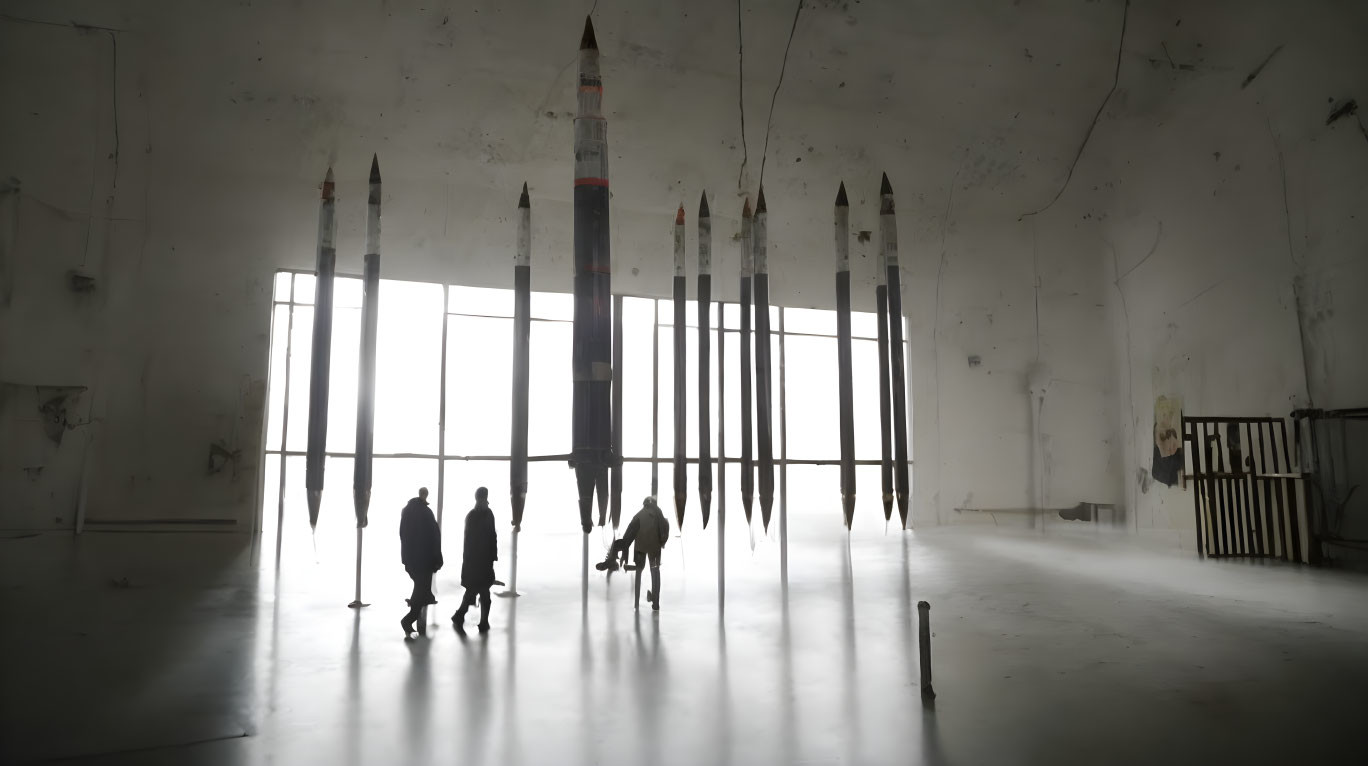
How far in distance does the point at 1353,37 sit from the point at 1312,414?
4220mm

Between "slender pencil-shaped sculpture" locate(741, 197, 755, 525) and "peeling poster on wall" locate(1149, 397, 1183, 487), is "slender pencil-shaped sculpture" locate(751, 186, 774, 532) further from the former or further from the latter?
"peeling poster on wall" locate(1149, 397, 1183, 487)

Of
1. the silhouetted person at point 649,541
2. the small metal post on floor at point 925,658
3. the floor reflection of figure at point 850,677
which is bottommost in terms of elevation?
the floor reflection of figure at point 850,677

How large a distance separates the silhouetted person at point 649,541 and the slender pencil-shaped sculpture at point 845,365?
4.87 ft

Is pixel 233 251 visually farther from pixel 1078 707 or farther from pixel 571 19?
pixel 1078 707

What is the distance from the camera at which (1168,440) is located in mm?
11812

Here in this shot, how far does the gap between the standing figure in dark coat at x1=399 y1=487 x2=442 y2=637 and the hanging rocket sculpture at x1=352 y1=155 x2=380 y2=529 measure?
0.52 metres

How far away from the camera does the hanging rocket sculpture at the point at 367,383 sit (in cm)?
473

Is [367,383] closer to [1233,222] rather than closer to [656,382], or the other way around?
[656,382]

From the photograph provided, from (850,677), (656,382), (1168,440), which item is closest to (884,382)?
(850,677)

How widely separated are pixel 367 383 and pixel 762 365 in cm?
272

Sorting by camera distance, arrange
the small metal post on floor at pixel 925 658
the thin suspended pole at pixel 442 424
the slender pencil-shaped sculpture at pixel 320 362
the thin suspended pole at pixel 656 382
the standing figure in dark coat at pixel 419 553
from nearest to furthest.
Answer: the small metal post on floor at pixel 925 658, the slender pencil-shaped sculpture at pixel 320 362, the standing figure in dark coat at pixel 419 553, the thin suspended pole at pixel 442 424, the thin suspended pole at pixel 656 382

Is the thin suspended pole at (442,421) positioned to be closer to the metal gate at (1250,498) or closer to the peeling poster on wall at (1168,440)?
the metal gate at (1250,498)

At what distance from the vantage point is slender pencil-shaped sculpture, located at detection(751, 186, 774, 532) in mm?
5539

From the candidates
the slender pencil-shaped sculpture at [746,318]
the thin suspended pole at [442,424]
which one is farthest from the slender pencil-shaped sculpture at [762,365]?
the thin suspended pole at [442,424]
